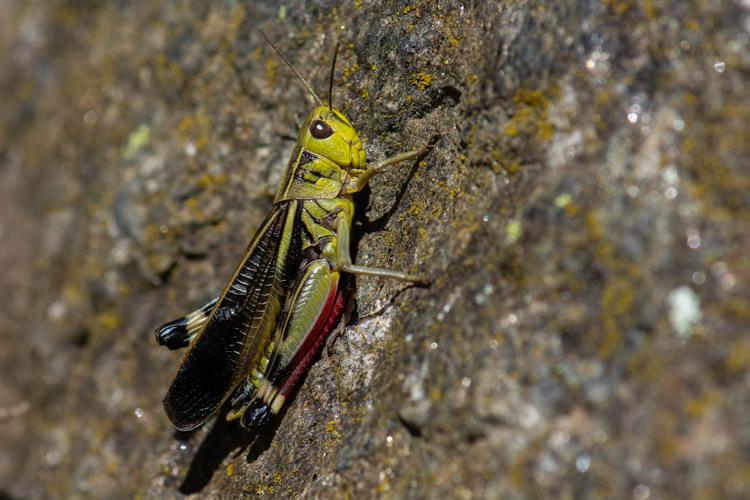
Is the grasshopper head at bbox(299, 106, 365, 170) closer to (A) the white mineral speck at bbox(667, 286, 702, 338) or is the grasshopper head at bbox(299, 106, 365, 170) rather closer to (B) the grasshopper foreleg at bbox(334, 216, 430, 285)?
(B) the grasshopper foreleg at bbox(334, 216, 430, 285)

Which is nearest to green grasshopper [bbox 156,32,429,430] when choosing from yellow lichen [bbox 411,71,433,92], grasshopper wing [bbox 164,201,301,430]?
grasshopper wing [bbox 164,201,301,430]

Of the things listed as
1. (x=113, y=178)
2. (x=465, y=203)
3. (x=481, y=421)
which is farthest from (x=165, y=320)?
(x=481, y=421)

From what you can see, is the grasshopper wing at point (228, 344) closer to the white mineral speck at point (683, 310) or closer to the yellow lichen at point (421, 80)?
the yellow lichen at point (421, 80)

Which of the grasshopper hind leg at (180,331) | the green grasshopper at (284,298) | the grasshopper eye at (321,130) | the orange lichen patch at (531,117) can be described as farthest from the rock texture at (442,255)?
the grasshopper hind leg at (180,331)

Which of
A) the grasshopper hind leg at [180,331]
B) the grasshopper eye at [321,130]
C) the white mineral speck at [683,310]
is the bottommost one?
Answer: the grasshopper hind leg at [180,331]

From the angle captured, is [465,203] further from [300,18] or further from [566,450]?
[300,18]
